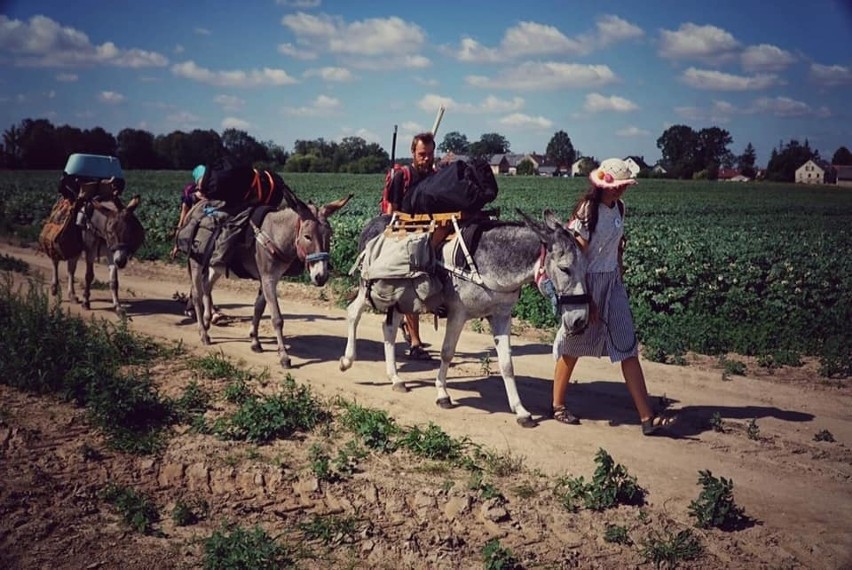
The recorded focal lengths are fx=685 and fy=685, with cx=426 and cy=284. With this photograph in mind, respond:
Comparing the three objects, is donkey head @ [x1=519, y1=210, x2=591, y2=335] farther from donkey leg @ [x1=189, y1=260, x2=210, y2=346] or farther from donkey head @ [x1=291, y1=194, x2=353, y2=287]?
donkey leg @ [x1=189, y1=260, x2=210, y2=346]

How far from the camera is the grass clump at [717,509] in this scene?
499 centimetres

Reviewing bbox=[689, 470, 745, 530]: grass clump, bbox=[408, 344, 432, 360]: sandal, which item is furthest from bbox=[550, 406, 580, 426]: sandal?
bbox=[408, 344, 432, 360]: sandal

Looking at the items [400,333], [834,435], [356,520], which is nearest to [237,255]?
[400,333]

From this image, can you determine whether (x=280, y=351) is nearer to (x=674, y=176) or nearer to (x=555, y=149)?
(x=674, y=176)

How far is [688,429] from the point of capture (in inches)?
276

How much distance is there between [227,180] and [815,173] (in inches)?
2308

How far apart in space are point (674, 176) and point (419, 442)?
79645 mm

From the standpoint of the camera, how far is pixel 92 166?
1313cm

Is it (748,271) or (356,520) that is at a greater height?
(748,271)

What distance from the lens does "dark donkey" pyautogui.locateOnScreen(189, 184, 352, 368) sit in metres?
8.37

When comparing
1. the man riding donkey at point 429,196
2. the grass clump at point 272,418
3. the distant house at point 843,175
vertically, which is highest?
the distant house at point 843,175

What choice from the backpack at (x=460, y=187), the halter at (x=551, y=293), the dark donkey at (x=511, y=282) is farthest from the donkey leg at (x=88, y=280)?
the halter at (x=551, y=293)

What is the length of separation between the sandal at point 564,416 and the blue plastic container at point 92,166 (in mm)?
10164

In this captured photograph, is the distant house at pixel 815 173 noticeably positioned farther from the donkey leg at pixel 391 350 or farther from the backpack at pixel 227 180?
the donkey leg at pixel 391 350
